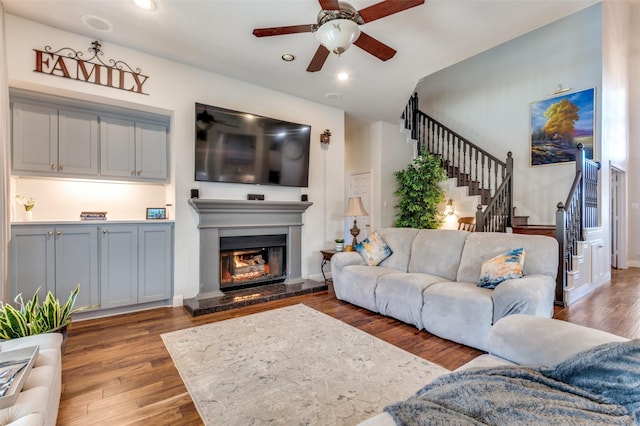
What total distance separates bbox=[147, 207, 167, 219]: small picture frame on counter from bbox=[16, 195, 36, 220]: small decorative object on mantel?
1.08m

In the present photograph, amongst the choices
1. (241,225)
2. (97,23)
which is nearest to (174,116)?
(97,23)

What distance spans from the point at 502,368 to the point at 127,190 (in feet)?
14.0

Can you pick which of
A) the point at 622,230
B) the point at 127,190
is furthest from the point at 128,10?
the point at 622,230

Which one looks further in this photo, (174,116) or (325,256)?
(325,256)

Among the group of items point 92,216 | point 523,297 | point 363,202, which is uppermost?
point 363,202

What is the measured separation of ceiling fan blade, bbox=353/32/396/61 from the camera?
257 centimetres

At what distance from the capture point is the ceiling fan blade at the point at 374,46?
8.43ft

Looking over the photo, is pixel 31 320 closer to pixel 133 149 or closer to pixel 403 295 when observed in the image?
pixel 133 149

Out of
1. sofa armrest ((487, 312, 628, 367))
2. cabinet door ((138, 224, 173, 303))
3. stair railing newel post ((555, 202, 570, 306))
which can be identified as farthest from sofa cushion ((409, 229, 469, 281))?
cabinet door ((138, 224, 173, 303))

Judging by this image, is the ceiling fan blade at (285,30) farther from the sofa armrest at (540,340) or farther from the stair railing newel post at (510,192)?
the stair railing newel post at (510,192)

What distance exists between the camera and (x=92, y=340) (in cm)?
274

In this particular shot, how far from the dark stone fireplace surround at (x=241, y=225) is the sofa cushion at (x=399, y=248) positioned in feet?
4.73

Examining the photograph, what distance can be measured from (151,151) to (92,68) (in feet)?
3.30

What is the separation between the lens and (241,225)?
416 cm
